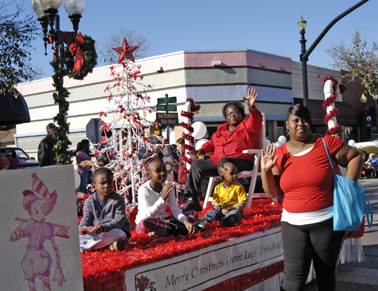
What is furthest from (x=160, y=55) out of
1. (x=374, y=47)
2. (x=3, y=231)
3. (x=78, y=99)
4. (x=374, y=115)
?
(x=3, y=231)

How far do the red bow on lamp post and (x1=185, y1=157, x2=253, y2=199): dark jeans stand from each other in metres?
3.16

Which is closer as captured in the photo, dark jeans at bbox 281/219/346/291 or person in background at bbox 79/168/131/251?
dark jeans at bbox 281/219/346/291

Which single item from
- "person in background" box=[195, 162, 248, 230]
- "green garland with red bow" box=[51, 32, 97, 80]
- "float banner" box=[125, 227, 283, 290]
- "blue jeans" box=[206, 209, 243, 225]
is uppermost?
"green garland with red bow" box=[51, 32, 97, 80]

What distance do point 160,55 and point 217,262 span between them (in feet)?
77.0

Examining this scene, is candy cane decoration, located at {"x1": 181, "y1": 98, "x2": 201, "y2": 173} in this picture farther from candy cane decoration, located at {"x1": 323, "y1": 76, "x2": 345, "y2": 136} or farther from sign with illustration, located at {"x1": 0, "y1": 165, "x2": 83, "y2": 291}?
sign with illustration, located at {"x1": 0, "y1": 165, "x2": 83, "y2": 291}

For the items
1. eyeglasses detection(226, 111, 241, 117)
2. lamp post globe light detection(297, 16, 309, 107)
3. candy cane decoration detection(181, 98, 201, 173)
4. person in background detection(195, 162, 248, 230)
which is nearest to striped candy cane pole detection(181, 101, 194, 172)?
candy cane decoration detection(181, 98, 201, 173)

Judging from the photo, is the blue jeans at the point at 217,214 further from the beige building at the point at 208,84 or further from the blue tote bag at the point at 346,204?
the beige building at the point at 208,84

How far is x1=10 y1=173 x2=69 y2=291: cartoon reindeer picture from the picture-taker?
2508 mm

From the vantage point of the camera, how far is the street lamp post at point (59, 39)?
312 inches

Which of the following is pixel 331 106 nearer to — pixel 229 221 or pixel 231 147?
pixel 231 147

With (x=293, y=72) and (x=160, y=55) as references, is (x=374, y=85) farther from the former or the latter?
(x=160, y=55)

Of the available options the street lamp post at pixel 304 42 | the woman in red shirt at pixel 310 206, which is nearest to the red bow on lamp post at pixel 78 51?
the woman in red shirt at pixel 310 206

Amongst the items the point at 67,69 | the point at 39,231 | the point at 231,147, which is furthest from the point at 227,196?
the point at 67,69

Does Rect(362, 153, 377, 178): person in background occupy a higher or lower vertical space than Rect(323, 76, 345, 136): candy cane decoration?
lower
